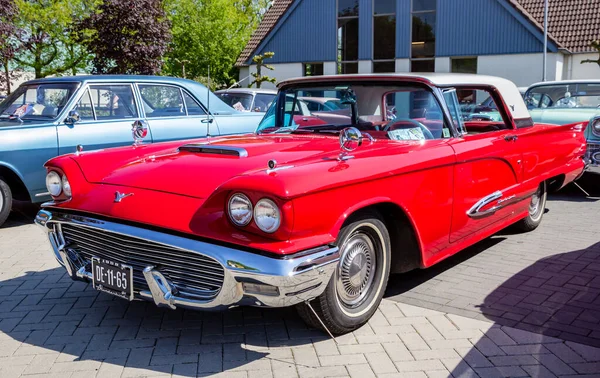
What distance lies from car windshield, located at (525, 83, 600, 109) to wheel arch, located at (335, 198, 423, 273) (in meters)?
6.08

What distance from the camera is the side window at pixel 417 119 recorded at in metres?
4.27

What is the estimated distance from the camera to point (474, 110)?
19.5ft

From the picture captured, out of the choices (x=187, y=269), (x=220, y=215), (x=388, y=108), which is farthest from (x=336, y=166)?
(x=388, y=108)

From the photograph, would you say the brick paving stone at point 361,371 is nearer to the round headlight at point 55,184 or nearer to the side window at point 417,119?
the side window at point 417,119

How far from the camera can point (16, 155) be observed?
624 cm

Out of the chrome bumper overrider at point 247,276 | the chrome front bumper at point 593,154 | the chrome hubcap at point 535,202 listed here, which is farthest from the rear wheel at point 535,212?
the chrome bumper overrider at point 247,276

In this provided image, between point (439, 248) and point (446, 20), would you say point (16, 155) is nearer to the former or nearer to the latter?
point (439, 248)

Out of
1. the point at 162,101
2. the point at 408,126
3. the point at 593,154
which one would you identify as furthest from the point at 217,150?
the point at 593,154

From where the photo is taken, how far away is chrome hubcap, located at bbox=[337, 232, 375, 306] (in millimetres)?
3443

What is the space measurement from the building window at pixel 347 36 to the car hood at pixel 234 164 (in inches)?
881

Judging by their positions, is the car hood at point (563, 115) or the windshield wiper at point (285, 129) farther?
the car hood at point (563, 115)

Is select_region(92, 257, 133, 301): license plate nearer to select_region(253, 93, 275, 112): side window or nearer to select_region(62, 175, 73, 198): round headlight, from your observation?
select_region(62, 175, 73, 198): round headlight

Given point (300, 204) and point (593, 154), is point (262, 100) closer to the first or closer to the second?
point (593, 154)

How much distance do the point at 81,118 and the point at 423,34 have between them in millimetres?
20049
